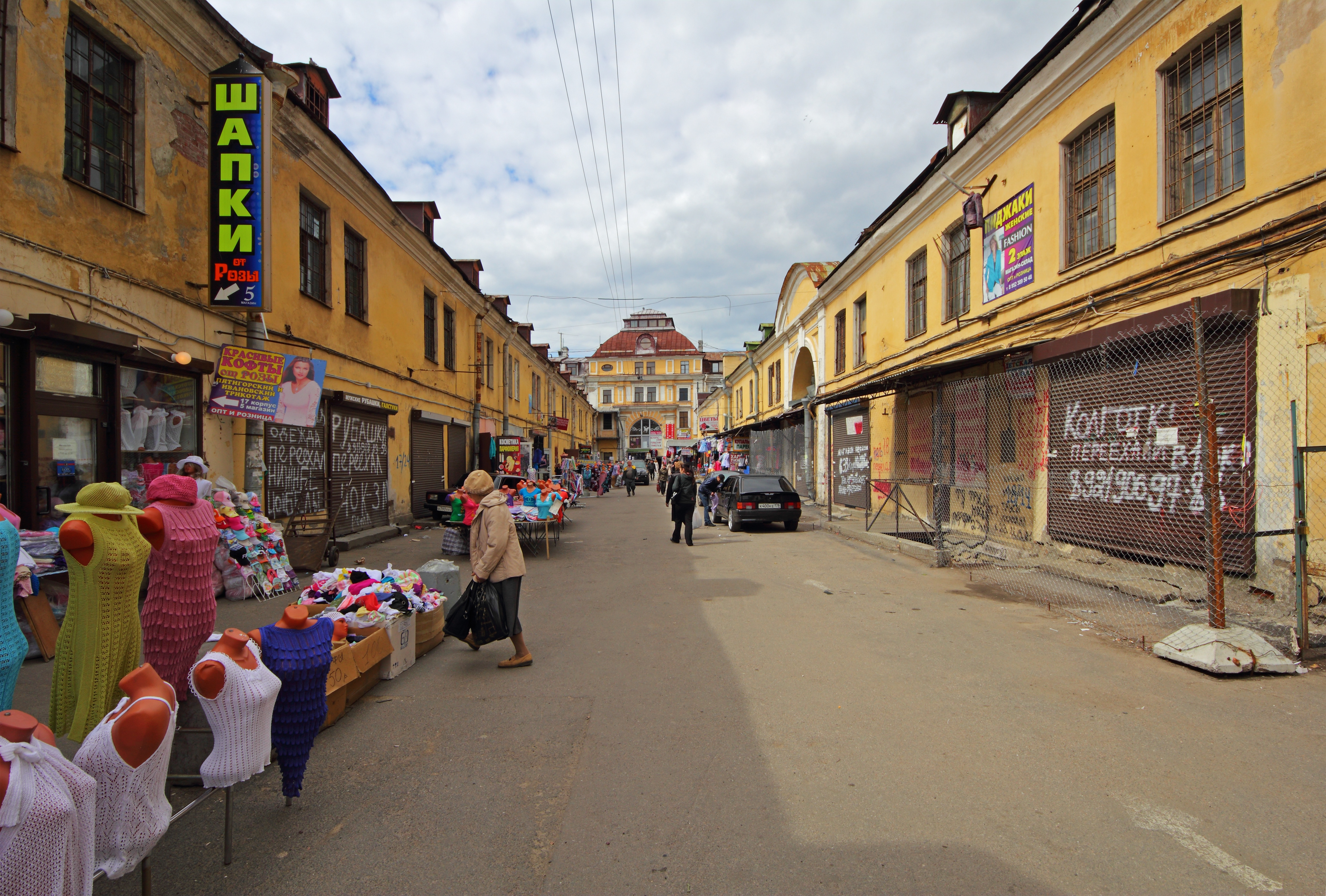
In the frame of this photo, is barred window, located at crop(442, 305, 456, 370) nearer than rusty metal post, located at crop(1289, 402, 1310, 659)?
No

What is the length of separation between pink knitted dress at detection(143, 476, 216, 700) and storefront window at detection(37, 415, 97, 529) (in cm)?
469

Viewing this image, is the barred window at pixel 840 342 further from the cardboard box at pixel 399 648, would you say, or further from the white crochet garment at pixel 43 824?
the white crochet garment at pixel 43 824

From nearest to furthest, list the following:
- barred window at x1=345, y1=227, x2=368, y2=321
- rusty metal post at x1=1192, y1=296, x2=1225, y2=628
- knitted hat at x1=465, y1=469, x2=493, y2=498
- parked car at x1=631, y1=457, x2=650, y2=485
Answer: rusty metal post at x1=1192, y1=296, x2=1225, y2=628 → knitted hat at x1=465, y1=469, x2=493, y2=498 → barred window at x1=345, y1=227, x2=368, y2=321 → parked car at x1=631, y1=457, x2=650, y2=485

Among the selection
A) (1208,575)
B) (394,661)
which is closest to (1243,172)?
(1208,575)

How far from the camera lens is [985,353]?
10.5 metres

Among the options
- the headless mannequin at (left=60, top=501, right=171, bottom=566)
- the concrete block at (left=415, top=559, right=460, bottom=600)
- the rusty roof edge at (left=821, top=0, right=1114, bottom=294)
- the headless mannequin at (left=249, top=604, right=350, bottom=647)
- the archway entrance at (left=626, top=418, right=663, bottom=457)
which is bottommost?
the concrete block at (left=415, top=559, right=460, bottom=600)

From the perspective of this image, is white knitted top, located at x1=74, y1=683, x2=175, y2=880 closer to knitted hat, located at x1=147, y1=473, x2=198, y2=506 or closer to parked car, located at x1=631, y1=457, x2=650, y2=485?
knitted hat, located at x1=147, y1=473, x2=198, y2=506

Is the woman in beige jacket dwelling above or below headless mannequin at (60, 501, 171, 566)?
below

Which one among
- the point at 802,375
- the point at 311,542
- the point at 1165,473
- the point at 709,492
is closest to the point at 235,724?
the point at 311,542

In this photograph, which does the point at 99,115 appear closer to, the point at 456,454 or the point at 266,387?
the point at 266,387

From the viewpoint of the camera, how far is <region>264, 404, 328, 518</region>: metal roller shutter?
34.5 feet

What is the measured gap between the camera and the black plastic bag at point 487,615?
5.37 m

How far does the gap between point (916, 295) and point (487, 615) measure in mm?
13461

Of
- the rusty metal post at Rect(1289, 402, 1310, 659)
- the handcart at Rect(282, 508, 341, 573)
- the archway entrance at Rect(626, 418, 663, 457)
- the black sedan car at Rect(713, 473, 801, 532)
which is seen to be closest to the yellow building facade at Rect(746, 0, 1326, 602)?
the rusty metal post at Rect(1289, 402, 1310, 659)
